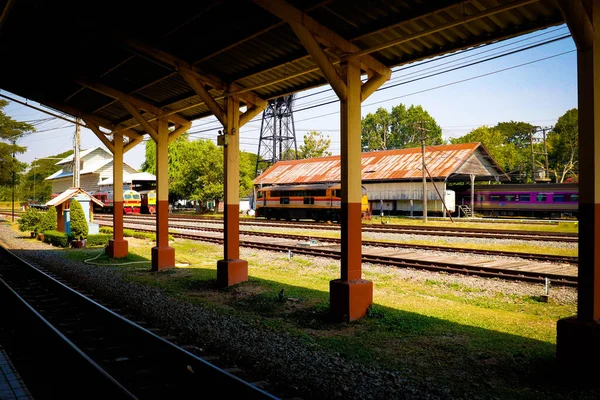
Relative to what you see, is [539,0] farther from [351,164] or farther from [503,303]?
[503,303]

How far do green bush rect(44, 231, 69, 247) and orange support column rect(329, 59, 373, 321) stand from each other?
1638 centimetres

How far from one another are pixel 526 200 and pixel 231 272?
35649 millimetres

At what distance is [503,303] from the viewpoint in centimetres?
967

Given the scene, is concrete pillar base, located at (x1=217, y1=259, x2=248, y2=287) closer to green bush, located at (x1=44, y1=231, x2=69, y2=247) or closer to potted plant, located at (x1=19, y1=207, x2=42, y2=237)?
green bush, located at (x1=44, y1=231, x2=69, y2=247)

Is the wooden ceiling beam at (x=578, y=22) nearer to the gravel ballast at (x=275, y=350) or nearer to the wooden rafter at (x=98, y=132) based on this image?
the gravel ballast at (x=275, y=350)

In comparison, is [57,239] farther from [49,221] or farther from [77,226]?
[49,221]

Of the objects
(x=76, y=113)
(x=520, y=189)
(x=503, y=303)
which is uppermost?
(x=76, y=113)

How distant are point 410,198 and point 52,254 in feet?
99.4

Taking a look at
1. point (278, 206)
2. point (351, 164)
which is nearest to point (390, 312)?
point (351, 164)

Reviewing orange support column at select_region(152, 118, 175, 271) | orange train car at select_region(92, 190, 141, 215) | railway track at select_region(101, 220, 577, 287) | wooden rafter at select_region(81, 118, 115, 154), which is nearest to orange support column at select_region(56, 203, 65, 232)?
wooden rafter at select_region(81, 118, 115, 154)

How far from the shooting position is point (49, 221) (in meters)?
25.2

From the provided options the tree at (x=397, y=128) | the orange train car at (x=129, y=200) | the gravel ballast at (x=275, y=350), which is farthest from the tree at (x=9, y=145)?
the tree at (x=397, y=128)

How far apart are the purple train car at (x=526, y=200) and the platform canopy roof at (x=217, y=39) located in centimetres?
3242

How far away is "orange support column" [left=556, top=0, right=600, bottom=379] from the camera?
527 centimetres
